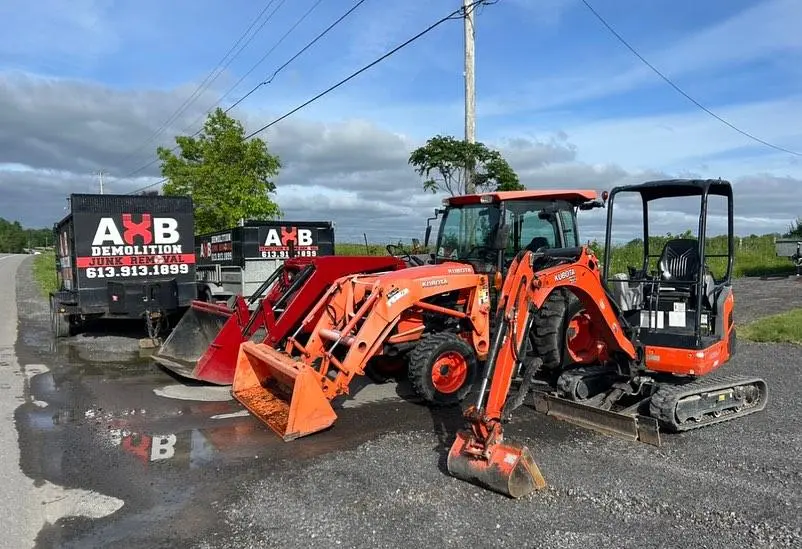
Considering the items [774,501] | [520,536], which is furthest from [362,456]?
[774,501]

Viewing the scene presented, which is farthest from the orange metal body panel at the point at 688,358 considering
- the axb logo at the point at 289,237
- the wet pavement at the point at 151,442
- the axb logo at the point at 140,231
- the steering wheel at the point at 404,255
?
the axb logo at the point at 289,237

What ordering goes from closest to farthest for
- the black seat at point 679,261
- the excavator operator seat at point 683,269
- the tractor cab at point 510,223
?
the excavator operator seat at point 683,269 < the black seat at point 679,261 < the tractor cab at point 510,223

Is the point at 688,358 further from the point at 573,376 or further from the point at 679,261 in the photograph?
the point at 679,261

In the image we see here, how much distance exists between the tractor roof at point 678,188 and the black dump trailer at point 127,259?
29.0ft

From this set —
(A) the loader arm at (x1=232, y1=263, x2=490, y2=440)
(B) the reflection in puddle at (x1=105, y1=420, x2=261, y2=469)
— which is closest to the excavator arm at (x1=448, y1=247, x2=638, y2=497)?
(A) the loader arm at (x1=232, y1=263, x2=490, y2=440)

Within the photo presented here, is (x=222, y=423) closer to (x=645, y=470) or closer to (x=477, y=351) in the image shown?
(x=477, y=351)

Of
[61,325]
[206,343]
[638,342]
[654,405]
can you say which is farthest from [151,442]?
[61,325]

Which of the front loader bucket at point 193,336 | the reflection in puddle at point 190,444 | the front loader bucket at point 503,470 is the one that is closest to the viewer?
the front loader bucket at point 503,470

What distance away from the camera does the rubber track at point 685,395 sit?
19.6 ft

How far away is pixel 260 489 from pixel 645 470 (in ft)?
10.3

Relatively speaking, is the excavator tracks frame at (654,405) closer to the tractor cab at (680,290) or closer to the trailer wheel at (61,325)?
the tractor cab at (680,290)

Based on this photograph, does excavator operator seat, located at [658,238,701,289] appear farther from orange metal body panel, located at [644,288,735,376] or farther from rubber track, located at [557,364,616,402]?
rubber track, located at [557,364,616,402]

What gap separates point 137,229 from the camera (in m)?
12.4

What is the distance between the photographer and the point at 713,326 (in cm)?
682
